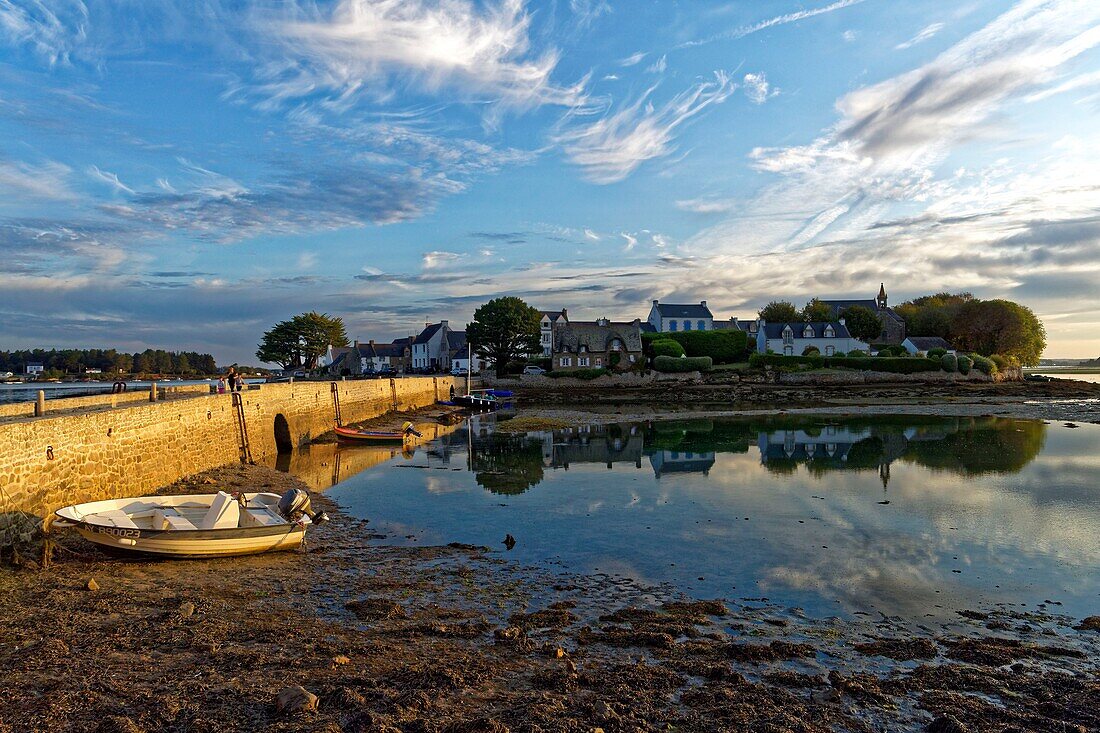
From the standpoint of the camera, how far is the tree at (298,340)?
302 ft

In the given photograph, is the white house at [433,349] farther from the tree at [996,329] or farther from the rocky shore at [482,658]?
the rocky shore at [482,658]

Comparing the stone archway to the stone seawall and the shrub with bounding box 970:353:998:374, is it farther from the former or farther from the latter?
the shrub with bounding box 970:353:998:374

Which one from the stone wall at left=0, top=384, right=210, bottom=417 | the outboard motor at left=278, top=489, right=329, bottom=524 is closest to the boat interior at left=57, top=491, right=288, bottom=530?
the outboard motor at left=278, top=489, right=329, bottom=524

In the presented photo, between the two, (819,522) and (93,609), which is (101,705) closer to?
(93,609)

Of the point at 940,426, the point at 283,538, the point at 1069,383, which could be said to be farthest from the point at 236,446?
the point at 1069,383

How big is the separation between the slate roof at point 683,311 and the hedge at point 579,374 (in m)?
26.2

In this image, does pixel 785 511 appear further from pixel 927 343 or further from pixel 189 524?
pixel 927 343

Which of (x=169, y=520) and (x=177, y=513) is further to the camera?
(x=177, y=513)

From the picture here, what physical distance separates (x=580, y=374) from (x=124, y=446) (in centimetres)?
6094

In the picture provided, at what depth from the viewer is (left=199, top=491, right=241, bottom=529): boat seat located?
39.5 feet

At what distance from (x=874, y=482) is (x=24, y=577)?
21.6m

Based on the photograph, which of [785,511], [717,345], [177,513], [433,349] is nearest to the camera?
[177,513]

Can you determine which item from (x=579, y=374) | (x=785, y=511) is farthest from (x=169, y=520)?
(x=579, y=374)

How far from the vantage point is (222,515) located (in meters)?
12.3
